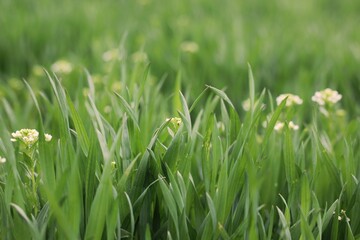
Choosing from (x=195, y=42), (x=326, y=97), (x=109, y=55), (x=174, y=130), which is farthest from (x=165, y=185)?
(x=195, y=42)

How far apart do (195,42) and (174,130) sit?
5.29ft

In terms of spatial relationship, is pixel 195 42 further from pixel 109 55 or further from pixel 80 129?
pixel 80 129

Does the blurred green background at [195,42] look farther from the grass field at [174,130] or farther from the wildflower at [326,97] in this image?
the wildflower at [326,97]

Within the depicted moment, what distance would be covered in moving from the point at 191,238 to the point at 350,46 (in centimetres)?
195

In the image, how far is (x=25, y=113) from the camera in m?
1.81

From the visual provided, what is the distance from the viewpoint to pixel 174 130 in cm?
122

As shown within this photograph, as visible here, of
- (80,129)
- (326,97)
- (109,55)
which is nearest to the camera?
(80,129)

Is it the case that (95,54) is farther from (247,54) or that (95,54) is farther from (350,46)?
(350,46)

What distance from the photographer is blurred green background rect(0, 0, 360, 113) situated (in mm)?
2367

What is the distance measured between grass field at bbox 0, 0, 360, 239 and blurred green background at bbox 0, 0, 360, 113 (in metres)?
0.01

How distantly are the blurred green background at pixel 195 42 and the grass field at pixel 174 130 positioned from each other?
0.01 meters

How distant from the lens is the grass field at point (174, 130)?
1.01m

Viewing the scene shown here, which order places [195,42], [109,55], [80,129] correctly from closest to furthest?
[80,129] → [109,55] → [195,42]

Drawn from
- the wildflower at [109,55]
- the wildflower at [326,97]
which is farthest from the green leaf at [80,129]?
the wildflower at [109,55]
